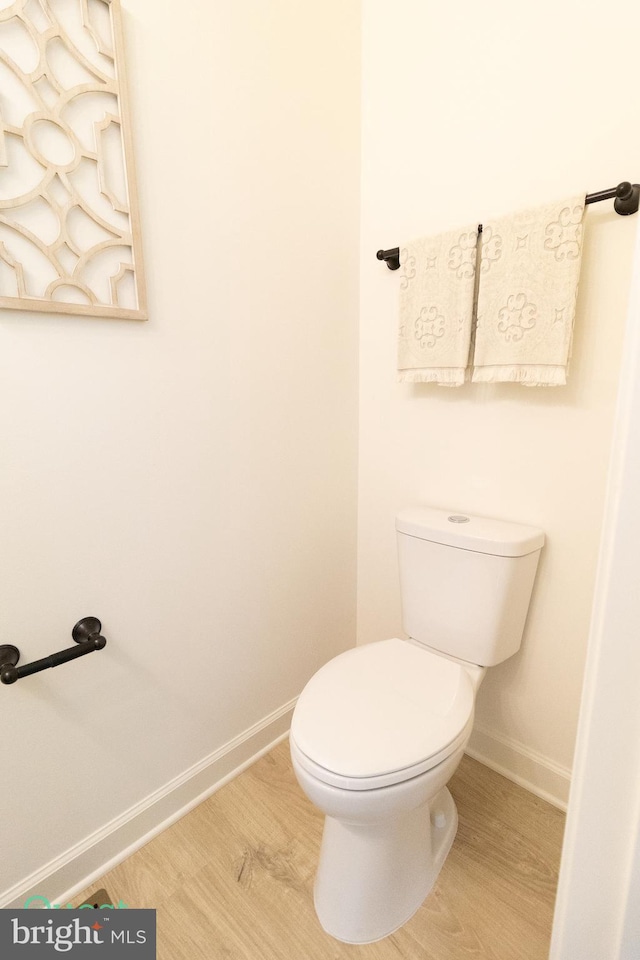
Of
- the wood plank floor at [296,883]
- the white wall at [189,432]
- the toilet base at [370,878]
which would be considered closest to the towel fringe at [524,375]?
the white wall at [189,432]

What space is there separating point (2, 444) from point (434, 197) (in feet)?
4.17

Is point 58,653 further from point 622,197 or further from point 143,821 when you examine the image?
point 622,197

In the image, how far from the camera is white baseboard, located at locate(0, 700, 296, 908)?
1.05m

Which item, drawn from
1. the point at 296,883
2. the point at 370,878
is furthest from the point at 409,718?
the point at 296,883

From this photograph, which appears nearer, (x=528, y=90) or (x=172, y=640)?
(x=528, y=90)

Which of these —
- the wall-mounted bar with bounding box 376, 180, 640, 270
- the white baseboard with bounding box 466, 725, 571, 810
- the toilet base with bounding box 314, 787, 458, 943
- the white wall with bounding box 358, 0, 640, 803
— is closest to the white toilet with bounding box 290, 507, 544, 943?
the toilet base with bounding box 314, 787, 458, 943

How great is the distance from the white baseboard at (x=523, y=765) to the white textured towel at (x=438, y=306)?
111 cm

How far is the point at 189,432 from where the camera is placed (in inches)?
46.1

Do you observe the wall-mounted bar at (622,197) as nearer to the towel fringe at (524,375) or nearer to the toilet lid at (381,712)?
the towel fringe at (524,375)

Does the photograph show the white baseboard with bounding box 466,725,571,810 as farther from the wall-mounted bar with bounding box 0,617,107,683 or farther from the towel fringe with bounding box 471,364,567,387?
the wall-mounted bar with bounding box 0,617,107,683

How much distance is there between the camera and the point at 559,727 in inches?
50.6

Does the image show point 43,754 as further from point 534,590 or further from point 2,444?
Result: point 534,590

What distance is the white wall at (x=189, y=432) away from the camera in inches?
38.2

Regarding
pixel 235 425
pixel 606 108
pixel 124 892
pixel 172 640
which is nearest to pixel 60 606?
pixel 172 640
